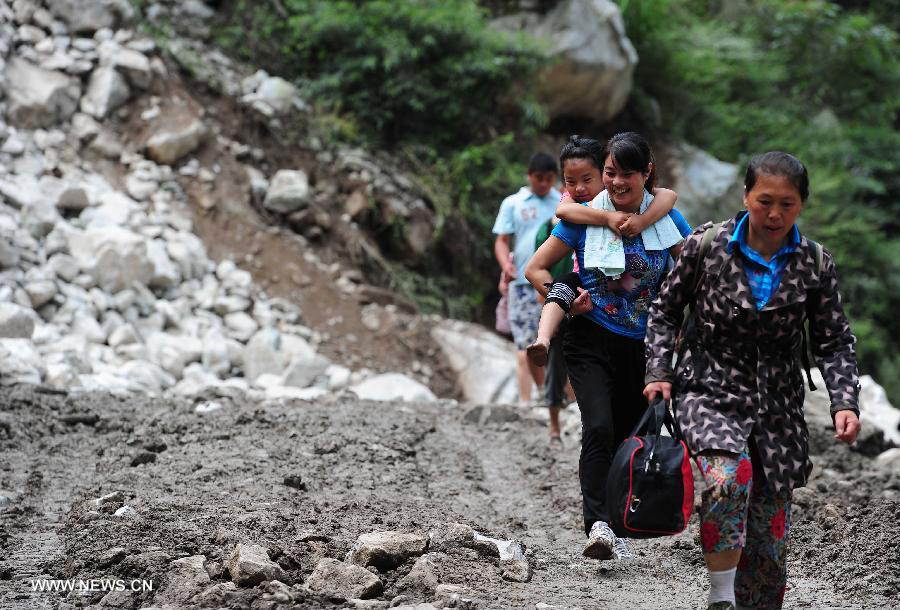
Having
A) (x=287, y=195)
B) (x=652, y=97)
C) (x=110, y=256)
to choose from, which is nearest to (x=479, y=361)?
(x=287, y=195)

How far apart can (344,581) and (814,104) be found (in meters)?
21.0

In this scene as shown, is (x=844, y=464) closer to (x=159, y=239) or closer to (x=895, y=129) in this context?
(x=159, y=239)

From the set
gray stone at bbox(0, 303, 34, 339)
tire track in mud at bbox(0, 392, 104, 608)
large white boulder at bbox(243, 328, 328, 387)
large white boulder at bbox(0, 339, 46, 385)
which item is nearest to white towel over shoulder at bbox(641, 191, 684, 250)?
tire track in mud at bbox(0, 392, 104, 608)

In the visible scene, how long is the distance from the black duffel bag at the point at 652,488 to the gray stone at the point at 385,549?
0.88 m

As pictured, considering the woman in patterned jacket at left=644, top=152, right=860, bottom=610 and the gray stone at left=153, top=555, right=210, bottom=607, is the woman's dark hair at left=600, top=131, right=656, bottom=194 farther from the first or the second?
the gray stone at left=153, top=555, right=210, bottom=607

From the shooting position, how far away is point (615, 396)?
4199 mm

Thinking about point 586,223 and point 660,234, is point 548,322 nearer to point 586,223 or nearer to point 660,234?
point 586,223

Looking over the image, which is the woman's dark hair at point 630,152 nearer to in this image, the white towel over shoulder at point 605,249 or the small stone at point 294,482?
the white towel over shoulder at point 605,249

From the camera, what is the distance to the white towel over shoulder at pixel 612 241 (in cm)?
399

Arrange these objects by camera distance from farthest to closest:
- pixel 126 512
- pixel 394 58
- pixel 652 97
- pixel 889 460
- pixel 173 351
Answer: pixel 652 97
pixel 394 58
pixel 173 351
pixel 889 460
pixel 126 512

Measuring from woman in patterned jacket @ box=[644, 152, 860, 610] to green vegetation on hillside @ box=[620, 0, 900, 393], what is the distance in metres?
14.8

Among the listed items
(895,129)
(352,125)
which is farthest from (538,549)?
(895,129)

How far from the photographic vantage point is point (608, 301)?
161 inches

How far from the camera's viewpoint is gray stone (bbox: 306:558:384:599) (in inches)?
132
